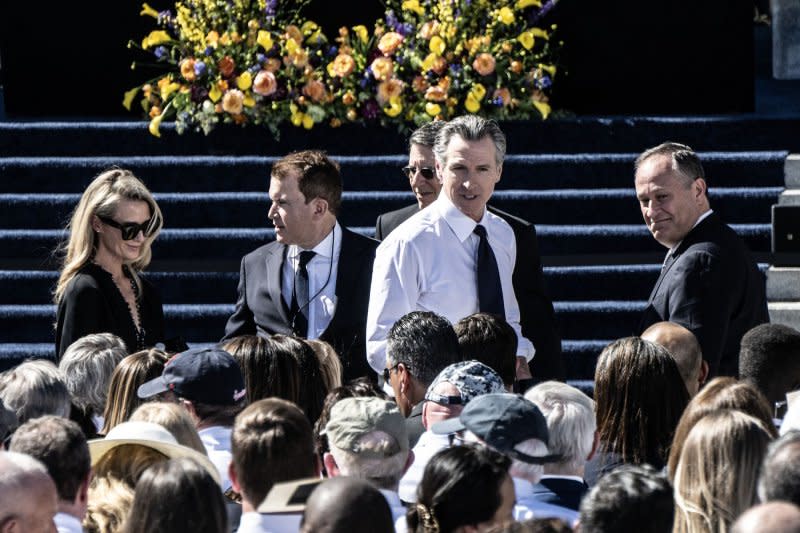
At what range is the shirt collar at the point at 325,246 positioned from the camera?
273 inches

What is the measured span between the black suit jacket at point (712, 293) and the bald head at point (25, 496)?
3257mm

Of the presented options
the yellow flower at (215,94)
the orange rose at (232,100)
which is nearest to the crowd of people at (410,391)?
the orange rose at (232,100)

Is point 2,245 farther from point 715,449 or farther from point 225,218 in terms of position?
point 715,449

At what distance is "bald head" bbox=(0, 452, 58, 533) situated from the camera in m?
3.56

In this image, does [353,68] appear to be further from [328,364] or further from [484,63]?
[328,364]

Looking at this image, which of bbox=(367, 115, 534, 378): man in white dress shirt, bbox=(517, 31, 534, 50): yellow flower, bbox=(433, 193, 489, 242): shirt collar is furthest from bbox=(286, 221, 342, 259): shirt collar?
bbox=(517, 31, 534, 50): yellow flower

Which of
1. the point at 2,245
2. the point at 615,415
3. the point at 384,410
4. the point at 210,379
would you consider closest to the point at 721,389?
the point at 615,415

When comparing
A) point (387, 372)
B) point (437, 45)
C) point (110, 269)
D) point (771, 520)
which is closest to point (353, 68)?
point (437, 45)

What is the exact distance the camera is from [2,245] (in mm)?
9789

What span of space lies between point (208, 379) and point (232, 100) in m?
4.84

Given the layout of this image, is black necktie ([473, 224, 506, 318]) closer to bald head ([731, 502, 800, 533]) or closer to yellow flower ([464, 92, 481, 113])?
yellow flower ([464, 92, 481, 113])

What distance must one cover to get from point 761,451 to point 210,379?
5.94 feet

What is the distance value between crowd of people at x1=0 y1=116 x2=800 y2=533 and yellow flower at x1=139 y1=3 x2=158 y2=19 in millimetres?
2985

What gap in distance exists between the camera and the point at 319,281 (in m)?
6.90
